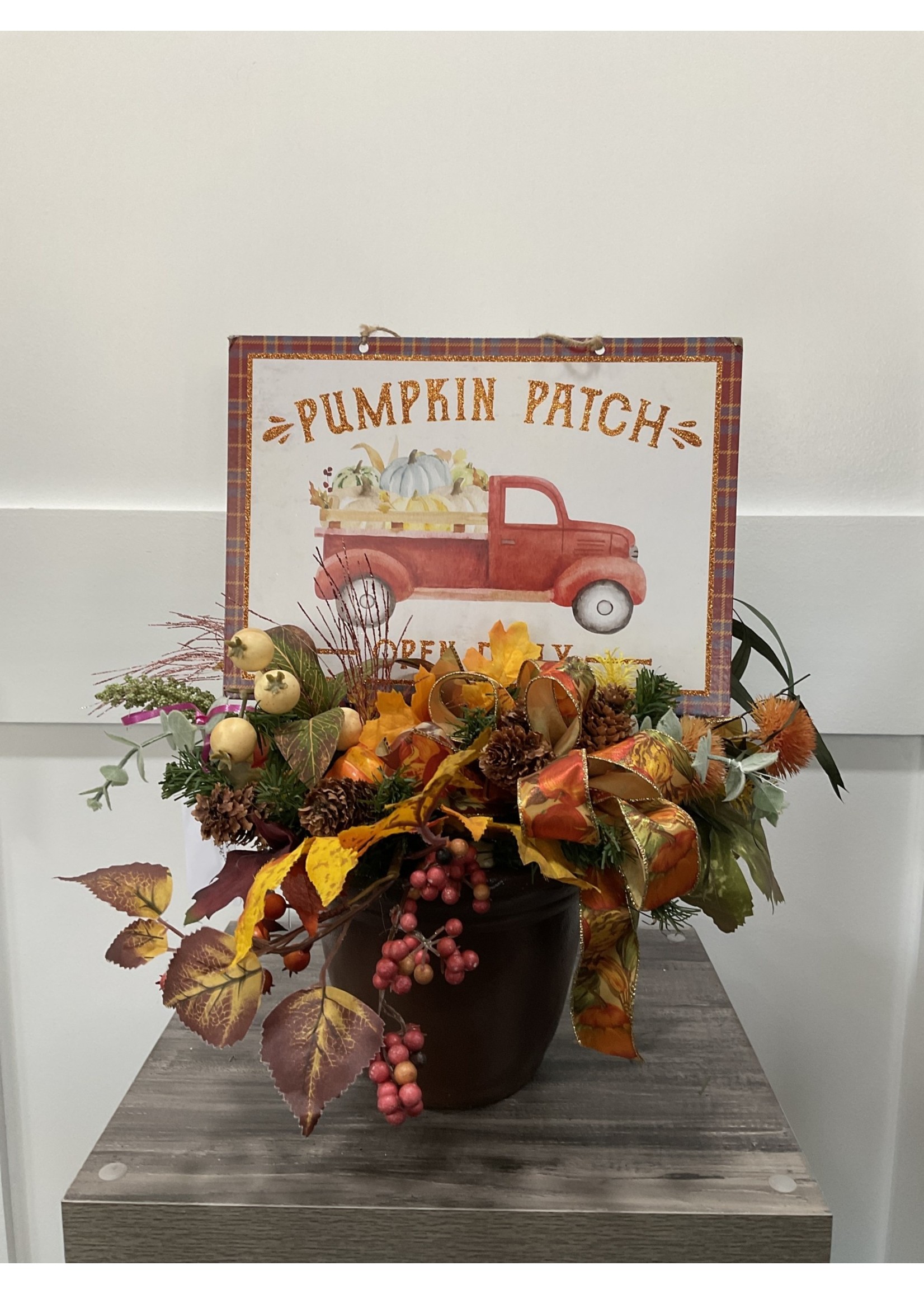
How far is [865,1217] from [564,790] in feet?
2.99

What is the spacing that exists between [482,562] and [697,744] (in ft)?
0.63

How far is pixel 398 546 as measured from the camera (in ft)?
1.99

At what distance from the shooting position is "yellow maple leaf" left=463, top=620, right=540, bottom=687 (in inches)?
21.9

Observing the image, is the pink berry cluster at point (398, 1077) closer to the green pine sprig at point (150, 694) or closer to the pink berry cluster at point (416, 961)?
the pink berry cluster at point (416, 961)

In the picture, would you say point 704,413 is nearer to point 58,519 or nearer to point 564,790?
point 564,790

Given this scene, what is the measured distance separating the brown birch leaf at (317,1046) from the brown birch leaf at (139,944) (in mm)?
89

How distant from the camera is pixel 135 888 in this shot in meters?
0.50

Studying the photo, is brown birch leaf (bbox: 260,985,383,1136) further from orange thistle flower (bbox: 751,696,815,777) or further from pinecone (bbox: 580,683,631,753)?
orange thistle flower (bbox: 751,696,815,777)

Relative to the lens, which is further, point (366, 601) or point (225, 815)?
point (366, 601)

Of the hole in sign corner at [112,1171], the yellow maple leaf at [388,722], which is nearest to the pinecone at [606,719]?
the yellow maple leaf at [388,722]

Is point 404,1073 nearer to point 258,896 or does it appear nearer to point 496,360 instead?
point 258,896

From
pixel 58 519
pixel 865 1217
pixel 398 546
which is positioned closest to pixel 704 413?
pixel 398 546

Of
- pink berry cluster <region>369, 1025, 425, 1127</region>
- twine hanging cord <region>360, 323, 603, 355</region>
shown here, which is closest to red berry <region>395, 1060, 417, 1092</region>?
pink berry cluster <region>369, 1025, 425, 1127</region>

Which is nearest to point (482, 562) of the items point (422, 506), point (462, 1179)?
point (422, 506)
